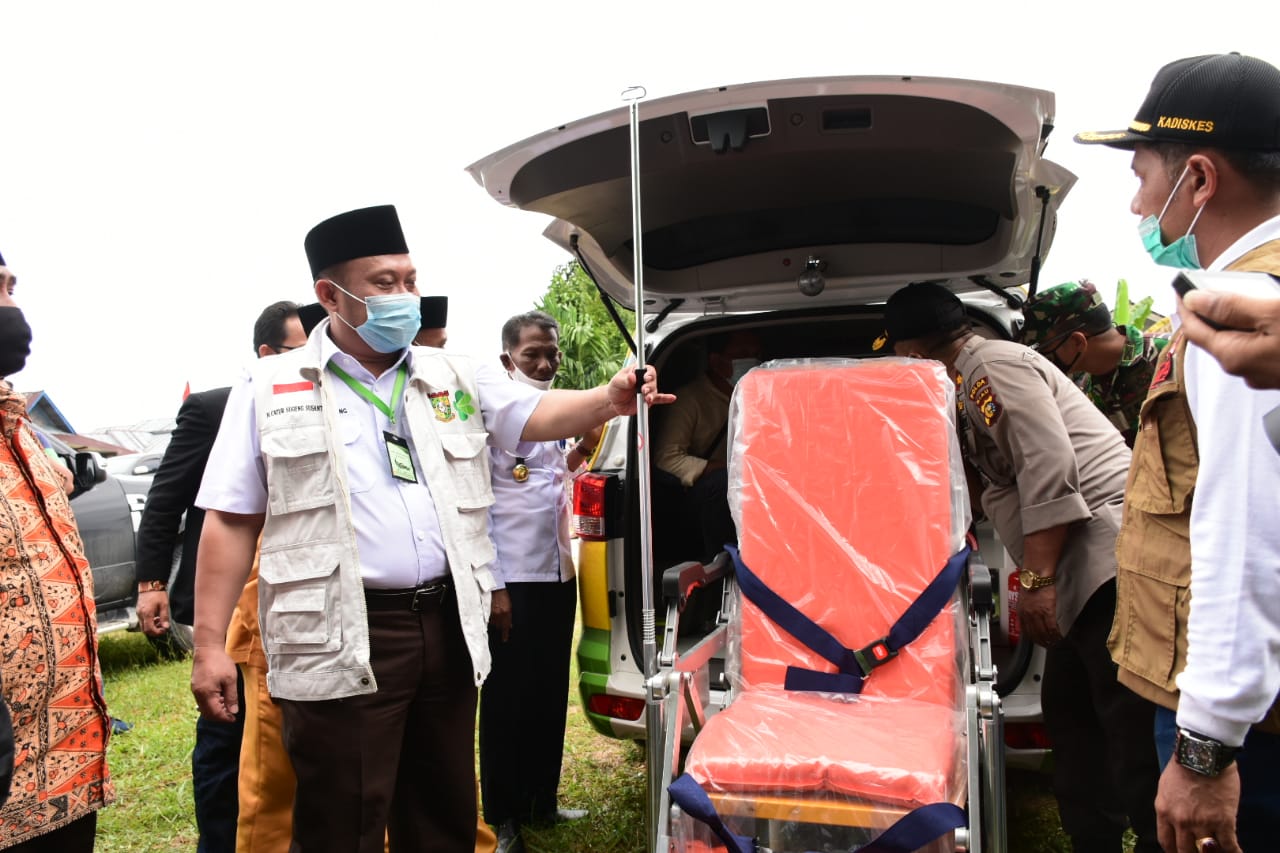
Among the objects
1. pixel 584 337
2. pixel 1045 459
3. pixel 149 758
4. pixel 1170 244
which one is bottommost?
pixel 584 337

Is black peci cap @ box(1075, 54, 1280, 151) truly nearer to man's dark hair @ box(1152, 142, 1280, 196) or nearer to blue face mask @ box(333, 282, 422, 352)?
man's dark hair @ box(1152, 142, 1280, 196)

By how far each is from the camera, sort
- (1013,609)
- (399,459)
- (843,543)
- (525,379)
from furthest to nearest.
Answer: (525,379)
(1013,609)
(843,543)
(399,459)

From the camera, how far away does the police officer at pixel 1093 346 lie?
3559 millimetres

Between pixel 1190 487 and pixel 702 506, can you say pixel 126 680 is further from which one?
pixel 1190 487

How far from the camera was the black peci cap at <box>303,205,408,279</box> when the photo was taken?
2594mm

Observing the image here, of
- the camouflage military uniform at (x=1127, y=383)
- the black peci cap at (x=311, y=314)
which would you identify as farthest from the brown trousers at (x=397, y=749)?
the camouflage military uniform at (x=1127, y=383)

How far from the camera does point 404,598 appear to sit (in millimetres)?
2430

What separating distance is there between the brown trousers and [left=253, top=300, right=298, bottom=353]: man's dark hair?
1489 millimetres

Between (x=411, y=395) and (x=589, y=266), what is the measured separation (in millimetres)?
1257

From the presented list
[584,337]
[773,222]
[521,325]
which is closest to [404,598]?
[521,325]

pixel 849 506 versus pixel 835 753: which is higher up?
pixel 849 506

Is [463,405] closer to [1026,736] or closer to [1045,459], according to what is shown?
[1045,459]

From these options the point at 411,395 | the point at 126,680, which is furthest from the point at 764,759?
the point at 126,680

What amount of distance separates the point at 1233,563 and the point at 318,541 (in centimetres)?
188
